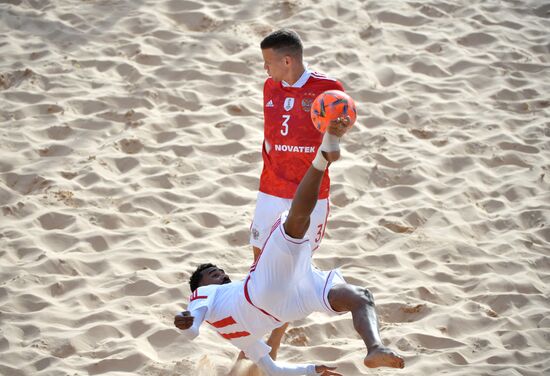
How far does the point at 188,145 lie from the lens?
7.14m

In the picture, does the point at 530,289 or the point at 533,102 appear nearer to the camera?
the point at 530,289

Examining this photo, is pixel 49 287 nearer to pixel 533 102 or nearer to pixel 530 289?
pixel 530 289

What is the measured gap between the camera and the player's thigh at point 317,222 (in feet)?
15.5

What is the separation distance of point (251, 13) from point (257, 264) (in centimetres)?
482

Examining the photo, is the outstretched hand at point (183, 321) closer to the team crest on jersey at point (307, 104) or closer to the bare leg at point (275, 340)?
the bare leg at point (275, 340)

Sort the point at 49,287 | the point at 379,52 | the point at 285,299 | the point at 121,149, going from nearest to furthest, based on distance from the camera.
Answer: the point at 285,299, the point at 49,287, the point at 121,149, the point at 379,52

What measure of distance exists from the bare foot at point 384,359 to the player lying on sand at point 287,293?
153 millimetres

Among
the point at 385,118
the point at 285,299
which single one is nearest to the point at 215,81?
the point at 385,118

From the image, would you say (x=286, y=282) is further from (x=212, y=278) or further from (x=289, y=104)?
(x=289, y=104)

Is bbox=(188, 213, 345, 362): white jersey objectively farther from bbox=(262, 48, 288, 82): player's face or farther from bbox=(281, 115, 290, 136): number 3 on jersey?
bbox=(262, 48, 288, 82): player's face

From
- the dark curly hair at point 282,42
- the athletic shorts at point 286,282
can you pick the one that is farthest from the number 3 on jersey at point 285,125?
the athletic shorts at point 286,282

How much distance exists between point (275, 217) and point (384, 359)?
130cm

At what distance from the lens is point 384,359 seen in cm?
372

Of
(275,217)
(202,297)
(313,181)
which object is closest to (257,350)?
(202,297)
